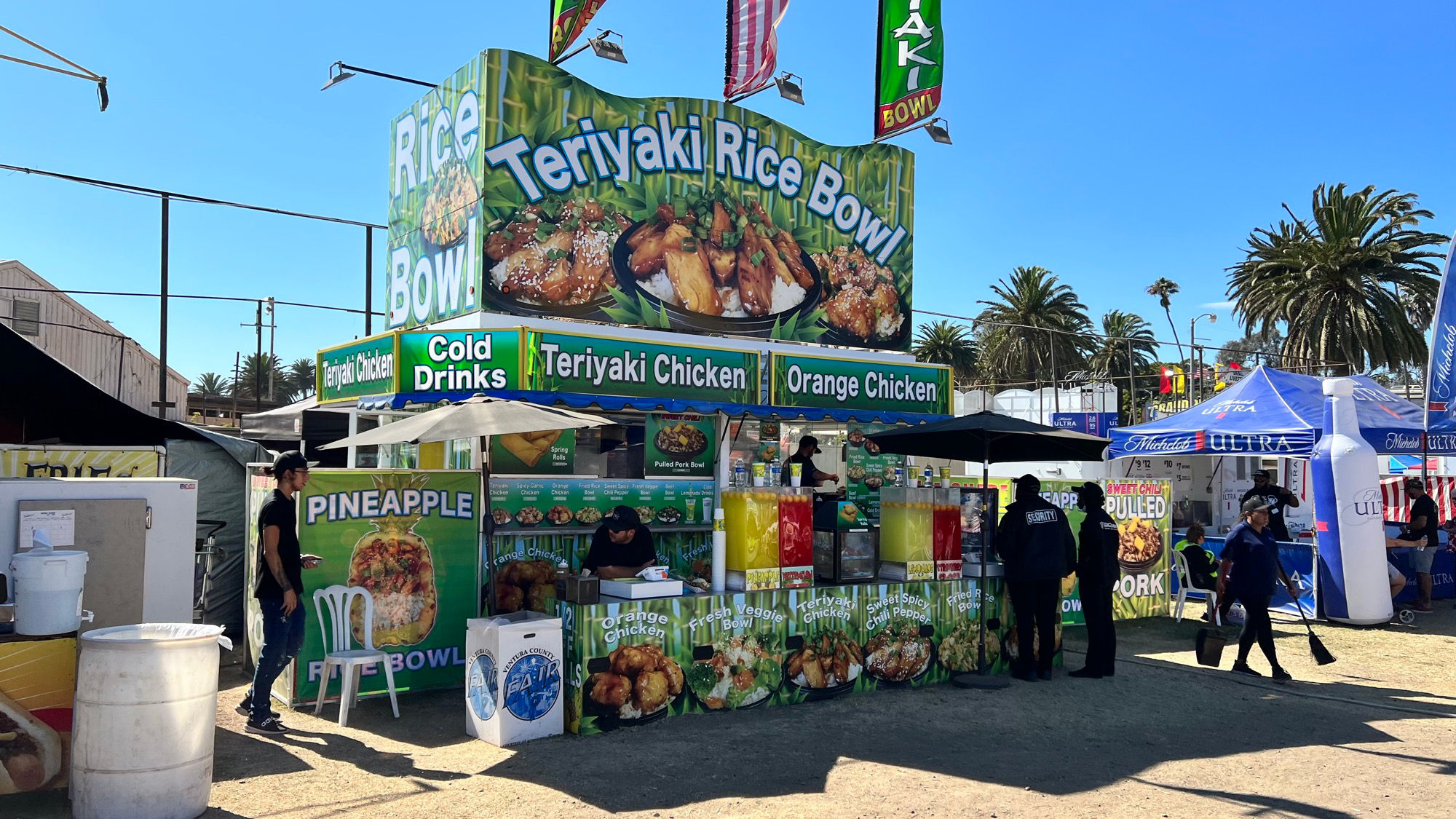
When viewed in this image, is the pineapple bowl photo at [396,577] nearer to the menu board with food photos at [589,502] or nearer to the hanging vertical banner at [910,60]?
the menu board with food photos at [589,502]

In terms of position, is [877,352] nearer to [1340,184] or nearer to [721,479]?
[721,479]

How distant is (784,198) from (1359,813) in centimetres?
884

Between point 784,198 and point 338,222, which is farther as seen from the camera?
point 338,222

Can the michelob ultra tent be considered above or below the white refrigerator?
above

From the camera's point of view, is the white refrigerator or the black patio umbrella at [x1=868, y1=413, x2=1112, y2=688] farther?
the black patio umbrella at [x1=868, y1=413, x2=1112, y2=688]

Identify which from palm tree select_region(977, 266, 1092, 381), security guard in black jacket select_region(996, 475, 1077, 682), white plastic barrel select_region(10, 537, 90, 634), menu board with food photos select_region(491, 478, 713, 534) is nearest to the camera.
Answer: white plastic barrel select_region(10, 537, 90, 634)

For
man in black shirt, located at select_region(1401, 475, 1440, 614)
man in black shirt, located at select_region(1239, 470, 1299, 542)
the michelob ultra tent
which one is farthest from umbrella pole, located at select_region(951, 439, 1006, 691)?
man in black shirt, located at select_region(1401, 475, 1440, 614)

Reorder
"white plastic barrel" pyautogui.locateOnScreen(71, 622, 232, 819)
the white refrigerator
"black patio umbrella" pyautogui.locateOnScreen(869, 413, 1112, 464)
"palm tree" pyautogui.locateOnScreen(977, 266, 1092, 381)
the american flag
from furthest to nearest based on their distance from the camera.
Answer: "palm tree" pyautogui.locateOnScreen(977, 266, 1092, 381) → the american flag → "black patio umbrella" pyautogui.locateOnScreen(869, 413, 1112, 464) → the white refrigerator → "white plastic barrel" pyautogui.locateOnScreen(71, 622, 232, 819)

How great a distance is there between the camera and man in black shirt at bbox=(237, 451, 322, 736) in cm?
703

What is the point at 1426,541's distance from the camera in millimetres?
14156

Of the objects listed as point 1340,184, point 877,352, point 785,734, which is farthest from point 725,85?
point 1340,184

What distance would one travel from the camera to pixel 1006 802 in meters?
5.58

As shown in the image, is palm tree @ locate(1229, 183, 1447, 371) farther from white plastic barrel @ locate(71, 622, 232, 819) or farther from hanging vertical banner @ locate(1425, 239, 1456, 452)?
white plastic barrel @ locate(71, 622, 232, 819)

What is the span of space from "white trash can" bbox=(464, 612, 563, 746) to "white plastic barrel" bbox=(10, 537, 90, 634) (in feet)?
7.70
